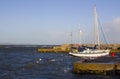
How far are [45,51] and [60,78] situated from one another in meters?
98.2

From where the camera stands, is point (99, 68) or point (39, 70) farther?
point (39, 70)

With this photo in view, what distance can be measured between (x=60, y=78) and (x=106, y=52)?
1799 inches

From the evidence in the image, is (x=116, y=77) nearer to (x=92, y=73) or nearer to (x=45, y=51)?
(x=92, y=73)

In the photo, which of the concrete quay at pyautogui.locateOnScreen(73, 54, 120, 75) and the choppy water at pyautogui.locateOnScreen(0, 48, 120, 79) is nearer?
the concrete quay at pyautogui.locateOnScreen(73, 54, 120, 75)

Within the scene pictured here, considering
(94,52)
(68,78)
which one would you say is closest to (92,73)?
(68,78)

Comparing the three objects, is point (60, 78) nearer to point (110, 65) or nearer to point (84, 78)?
point (84, 78)

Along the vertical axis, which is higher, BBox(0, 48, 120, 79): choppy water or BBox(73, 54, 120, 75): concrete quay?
BBox(73, 54, 120, 75): concrete quay

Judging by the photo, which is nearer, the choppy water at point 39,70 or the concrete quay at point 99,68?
the concrete quay at point 99,68

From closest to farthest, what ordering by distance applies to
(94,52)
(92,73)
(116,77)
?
(116,77) < (92,73) < (94,52)

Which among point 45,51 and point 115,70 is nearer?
point 115,70

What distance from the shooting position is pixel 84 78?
140ft

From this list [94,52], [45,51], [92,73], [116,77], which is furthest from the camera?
[45,51]

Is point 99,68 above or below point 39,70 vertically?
above

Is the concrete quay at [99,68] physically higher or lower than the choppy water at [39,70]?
higher
